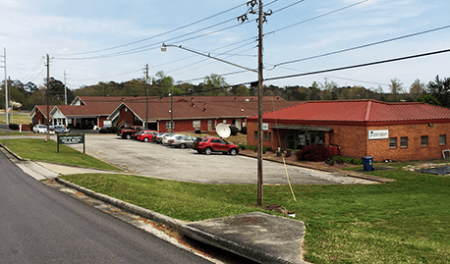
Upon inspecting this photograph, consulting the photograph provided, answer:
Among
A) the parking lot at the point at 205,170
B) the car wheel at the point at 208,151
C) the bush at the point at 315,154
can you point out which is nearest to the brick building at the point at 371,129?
the bush at the point at 315,154

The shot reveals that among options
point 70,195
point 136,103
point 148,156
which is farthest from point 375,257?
point 136,103

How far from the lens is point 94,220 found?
33.4 ft

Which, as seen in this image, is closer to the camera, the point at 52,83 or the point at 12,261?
the point at 12,261

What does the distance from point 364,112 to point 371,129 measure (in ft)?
11.5

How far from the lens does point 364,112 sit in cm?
3675

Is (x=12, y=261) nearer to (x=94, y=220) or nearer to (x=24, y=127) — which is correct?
(x=94, y=220)

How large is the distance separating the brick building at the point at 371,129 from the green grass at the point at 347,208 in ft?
19.5

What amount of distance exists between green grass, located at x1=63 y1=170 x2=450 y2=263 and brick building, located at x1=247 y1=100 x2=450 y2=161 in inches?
234

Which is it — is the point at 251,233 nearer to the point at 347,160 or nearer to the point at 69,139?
the point at 347,160

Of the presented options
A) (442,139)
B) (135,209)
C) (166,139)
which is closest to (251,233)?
(135,209)

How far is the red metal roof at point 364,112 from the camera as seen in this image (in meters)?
35.7

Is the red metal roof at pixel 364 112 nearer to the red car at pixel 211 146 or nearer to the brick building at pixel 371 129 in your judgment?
the brick building at pixel 371 129

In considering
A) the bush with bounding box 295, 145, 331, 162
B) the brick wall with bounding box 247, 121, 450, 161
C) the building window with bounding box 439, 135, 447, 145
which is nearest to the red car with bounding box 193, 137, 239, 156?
the bush with bounding box 295, 145, 331, 162

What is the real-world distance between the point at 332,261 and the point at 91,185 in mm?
11020
